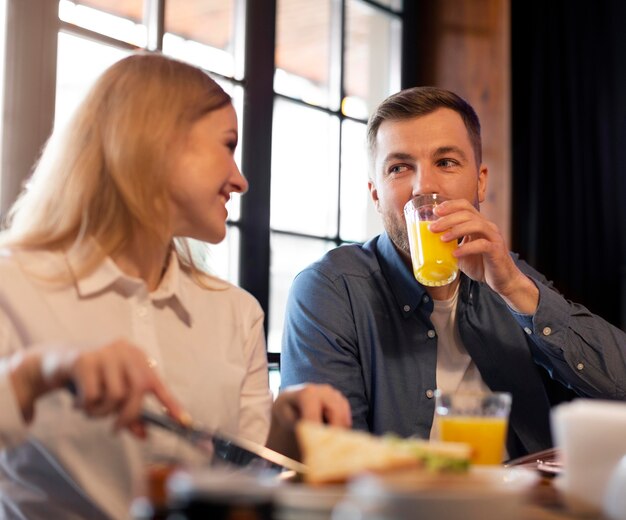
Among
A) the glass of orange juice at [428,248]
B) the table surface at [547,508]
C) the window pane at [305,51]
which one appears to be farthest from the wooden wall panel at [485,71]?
the table surface at [547,508]

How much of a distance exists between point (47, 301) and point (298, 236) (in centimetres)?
222

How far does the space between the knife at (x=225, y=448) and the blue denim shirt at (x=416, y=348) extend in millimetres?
883

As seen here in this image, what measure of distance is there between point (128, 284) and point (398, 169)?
111 centimetres

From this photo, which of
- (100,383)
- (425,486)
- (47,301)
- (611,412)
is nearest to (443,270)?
(47,301)

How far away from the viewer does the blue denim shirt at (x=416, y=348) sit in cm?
221

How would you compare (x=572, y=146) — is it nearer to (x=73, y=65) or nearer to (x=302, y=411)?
(x=73, y=65)

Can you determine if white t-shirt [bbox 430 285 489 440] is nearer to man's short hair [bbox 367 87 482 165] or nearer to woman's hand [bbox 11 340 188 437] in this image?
man's short hair [bbox 367 87 482 165]

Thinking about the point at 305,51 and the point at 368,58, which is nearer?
the point at 305,51

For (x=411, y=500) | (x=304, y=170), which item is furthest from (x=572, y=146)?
(x=411, y=500)

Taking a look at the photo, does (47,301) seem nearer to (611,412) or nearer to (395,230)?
(611,412)

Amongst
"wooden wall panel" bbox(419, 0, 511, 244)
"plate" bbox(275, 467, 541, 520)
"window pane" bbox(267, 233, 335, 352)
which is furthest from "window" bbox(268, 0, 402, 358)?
"plate" bbox(275, 467, 541, 520)

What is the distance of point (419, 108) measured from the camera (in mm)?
2480

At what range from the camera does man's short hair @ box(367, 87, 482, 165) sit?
2490 millimetres

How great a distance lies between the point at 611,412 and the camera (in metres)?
0.99
